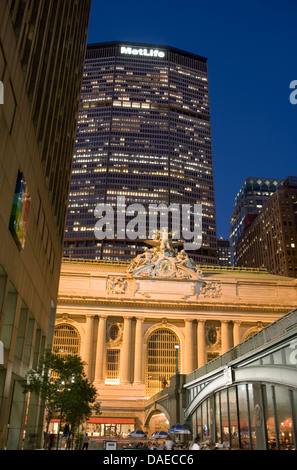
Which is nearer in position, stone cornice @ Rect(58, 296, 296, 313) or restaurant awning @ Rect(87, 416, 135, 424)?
restaurant awning @ Rect(87, 416, 135, 424)

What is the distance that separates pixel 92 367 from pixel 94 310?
29.8 feet

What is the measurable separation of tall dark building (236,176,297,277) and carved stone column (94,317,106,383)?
99447 millimetres

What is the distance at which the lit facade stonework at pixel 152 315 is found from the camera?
6988 centimetres

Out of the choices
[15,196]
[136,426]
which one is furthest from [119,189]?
[15,196]

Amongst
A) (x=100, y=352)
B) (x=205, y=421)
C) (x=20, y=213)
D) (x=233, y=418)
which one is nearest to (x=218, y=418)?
(x=205, y=421)

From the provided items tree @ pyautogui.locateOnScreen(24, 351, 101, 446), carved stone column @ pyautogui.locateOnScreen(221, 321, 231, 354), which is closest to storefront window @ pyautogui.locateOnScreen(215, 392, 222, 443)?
tree @ pyautogui.locateOnScreen(24, 351, 101, 446)

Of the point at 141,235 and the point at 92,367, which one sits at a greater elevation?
the point at 141,235

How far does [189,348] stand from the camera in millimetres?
71375

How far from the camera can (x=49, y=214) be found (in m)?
37.0

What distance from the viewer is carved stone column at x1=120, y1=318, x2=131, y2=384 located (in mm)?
68419

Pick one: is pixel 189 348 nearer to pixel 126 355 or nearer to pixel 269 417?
pixel 126 355

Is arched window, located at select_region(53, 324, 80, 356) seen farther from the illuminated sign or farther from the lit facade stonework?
the illuminated sign

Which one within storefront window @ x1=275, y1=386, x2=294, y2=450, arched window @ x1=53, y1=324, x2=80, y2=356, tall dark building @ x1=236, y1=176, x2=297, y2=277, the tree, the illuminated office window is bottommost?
storefront window @ x1=275, y1=386, x2=294, y2=450

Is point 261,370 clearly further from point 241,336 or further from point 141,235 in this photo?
point 141,235
